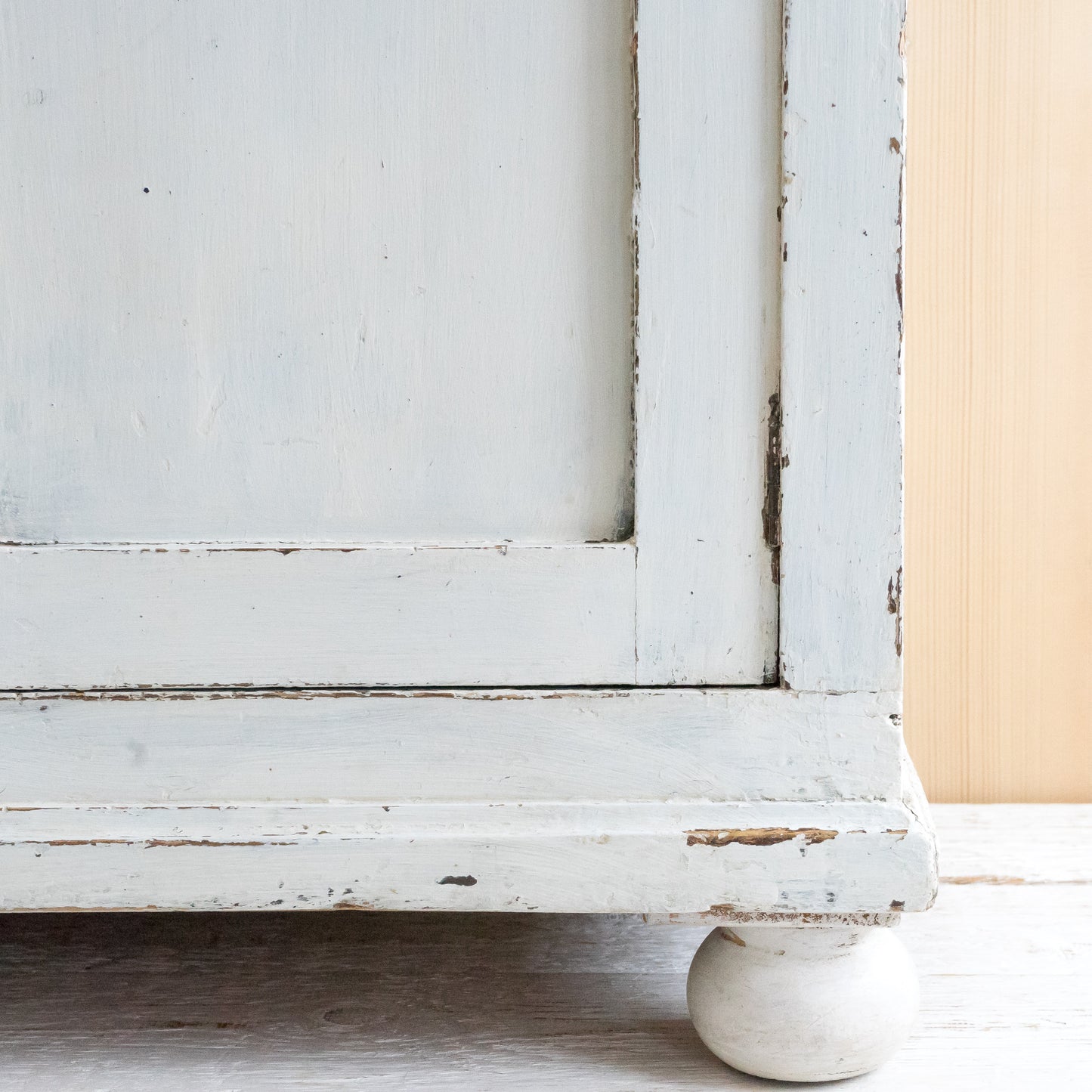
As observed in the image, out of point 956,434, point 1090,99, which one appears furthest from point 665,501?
point 1090,99

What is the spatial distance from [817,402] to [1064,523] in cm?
41

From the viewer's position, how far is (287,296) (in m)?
0.36

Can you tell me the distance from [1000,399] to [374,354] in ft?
1.58

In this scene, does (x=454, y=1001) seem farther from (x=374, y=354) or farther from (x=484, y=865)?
(x=374, y=354)

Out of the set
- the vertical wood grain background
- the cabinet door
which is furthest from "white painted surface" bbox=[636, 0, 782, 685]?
the vertical wood grain background

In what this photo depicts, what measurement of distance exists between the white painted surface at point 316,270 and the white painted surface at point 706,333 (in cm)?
1

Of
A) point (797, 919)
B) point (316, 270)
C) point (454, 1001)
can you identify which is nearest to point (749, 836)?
point (797, 919)

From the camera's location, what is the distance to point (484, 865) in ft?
1.16

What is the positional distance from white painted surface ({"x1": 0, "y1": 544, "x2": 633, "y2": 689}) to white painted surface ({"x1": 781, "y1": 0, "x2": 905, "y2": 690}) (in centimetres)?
7

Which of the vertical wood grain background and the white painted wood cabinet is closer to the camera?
the white painted wood cabinet

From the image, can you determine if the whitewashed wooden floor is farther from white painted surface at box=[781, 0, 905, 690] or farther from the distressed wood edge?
white painted surface at box=[781, 0, 905, 690]

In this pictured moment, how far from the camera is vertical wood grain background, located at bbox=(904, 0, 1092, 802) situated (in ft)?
2.09

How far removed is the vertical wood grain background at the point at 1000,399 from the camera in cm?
64

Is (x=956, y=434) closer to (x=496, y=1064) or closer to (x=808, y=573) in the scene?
(x=808, y=573)
